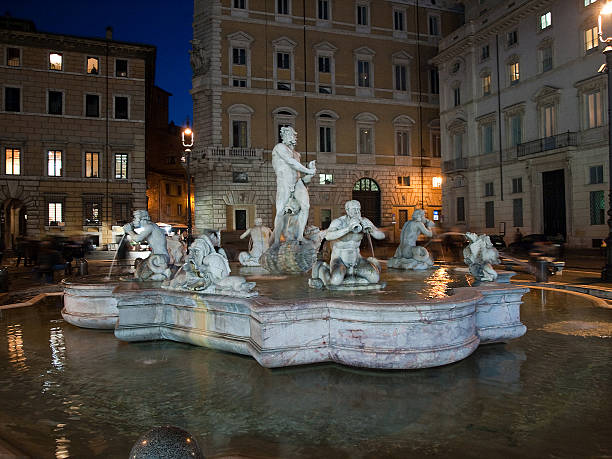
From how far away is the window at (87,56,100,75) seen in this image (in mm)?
31844

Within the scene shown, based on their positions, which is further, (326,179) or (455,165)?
(326,179)

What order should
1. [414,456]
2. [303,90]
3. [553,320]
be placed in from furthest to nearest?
[303,90]
[553,320]
[414,456]

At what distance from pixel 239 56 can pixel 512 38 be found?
17.3 meters

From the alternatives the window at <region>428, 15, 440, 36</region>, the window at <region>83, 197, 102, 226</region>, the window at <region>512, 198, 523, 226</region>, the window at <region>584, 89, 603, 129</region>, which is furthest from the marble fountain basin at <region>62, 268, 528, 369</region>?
the window at <region>428, 15, 440, 36</region>

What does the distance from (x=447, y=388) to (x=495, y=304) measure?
171cm

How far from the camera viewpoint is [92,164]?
31.6 metres

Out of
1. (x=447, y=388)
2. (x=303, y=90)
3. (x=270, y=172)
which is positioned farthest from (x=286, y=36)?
(x=447, y=388)

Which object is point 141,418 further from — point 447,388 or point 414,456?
point 447,388

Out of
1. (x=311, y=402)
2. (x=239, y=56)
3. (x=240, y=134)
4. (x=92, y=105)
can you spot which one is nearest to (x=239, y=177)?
(x=240, y=134)

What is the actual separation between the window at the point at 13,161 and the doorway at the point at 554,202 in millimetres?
32275

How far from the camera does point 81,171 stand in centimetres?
3122

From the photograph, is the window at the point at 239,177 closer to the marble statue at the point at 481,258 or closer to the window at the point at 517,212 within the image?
the window at the point at 517,212

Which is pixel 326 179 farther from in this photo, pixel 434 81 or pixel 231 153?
pixel 434 81

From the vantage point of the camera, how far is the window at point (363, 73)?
34.6m
